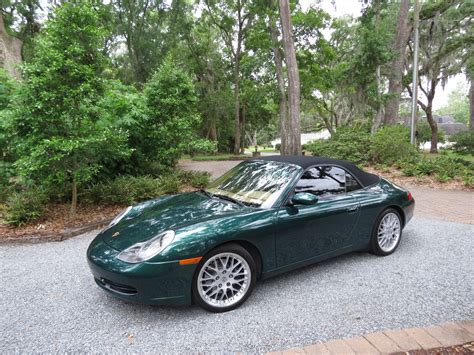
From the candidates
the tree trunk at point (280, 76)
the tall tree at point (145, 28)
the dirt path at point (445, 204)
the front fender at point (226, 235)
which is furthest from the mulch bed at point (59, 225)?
the tall tree at point (145, 28)

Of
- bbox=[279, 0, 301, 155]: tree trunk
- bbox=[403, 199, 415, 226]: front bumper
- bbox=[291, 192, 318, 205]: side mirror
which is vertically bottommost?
bbox=[403, 199, 415, 226]: front bumper

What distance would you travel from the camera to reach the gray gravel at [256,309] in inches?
86.1

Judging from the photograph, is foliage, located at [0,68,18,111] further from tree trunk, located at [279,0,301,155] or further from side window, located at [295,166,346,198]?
tree trunk, located at [279,0,301,155]

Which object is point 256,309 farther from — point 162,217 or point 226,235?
point 162,217

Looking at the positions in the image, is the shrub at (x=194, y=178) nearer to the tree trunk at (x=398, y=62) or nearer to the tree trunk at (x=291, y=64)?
the tree trunk at (x=291, y=64)

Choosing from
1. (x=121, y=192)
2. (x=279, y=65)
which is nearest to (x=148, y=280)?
(x=121, y=192)

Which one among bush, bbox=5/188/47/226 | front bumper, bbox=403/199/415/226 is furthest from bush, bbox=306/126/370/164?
bush, bbox=5/188/47/226

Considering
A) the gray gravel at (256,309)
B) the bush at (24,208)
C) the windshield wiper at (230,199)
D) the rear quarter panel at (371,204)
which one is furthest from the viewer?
the bush at (24,208)

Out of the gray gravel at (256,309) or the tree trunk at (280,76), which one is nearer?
the gray gravel at (256,309)

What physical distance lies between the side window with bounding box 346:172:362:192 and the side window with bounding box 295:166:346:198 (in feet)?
0.15

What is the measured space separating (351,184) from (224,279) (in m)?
1.91

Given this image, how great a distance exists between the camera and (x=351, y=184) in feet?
11.3

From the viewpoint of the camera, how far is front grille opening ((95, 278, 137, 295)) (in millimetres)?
2320

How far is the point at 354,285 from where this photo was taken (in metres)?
2.95
